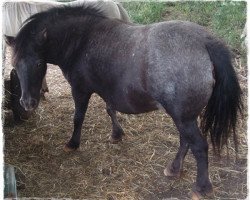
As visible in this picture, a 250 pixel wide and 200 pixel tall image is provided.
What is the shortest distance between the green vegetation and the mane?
3.28 metres

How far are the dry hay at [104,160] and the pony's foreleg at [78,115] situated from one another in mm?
97

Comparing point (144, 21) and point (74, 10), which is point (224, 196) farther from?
point (144, 21)

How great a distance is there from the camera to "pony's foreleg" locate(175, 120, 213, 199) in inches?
128

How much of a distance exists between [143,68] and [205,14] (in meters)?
4.58

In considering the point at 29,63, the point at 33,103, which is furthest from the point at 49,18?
the point at 33,103

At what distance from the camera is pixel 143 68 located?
3.25 m

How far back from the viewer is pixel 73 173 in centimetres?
397

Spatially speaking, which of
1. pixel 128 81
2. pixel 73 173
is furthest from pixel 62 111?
pixel 128 81

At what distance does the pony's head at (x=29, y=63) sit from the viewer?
3715 mm

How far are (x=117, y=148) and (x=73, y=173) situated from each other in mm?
666

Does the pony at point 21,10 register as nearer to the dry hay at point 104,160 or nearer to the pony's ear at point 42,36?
the pony's ear at point 42,36

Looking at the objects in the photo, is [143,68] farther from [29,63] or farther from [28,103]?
[28,103]

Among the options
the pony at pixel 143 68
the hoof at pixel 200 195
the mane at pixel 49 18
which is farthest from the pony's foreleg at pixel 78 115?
the hoof at pixel 200 195

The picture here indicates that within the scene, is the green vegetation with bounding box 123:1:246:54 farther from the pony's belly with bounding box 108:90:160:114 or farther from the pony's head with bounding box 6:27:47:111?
the pony's head with bounding box 6:27:47:111
